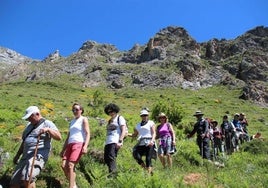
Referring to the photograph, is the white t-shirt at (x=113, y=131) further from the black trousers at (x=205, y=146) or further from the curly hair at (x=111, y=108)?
the black trousers at (x=205, y=146)

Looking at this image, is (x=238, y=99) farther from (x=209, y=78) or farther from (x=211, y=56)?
(x=211, y=56)

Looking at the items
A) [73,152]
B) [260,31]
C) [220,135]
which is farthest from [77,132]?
[260,31]

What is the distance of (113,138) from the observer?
968 cm

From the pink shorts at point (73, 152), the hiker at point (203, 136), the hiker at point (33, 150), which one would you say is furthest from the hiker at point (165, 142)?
the hiker at point (33, 150)

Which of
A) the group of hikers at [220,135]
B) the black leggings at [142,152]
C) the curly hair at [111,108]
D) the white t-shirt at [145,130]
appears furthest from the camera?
the group of hikers at [220,135]

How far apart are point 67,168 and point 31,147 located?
1.13 metres

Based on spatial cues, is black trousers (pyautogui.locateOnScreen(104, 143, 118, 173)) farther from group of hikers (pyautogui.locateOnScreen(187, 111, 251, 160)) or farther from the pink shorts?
group of hikers (pyautogui.locateOnScreen(187, 111, 251, 160))

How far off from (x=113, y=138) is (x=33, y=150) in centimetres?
258

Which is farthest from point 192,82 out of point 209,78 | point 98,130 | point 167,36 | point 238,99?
point 98,130

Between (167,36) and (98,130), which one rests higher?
(167,36)

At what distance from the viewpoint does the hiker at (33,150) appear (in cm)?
716

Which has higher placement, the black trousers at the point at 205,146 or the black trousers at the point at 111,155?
the black trousers at the point at 205,146

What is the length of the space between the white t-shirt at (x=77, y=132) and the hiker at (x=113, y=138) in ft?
3.37

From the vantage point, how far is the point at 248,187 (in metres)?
9.52
